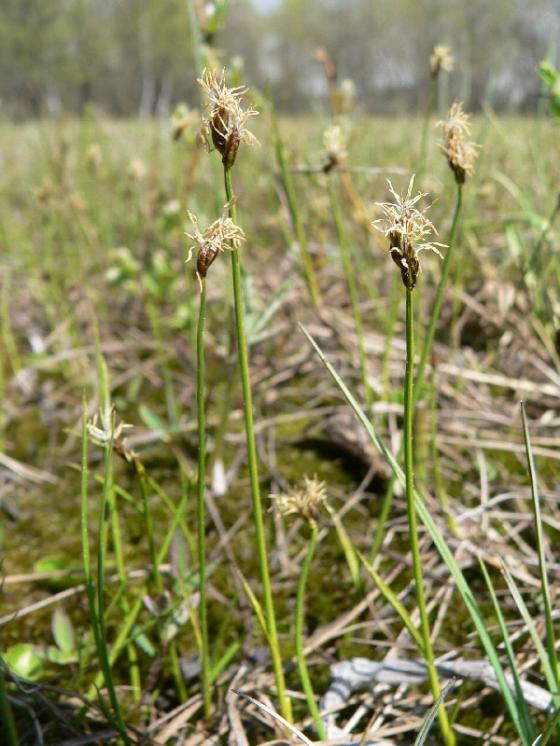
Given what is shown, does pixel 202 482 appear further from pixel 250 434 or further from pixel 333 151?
pixel 333 151

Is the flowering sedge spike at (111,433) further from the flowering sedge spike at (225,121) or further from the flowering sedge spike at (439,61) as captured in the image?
the flowering sedge spike at (439,61)

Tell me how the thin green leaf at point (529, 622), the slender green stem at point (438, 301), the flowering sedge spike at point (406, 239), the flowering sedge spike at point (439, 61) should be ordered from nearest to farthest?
the flowering sedge spike at point (406, 239) < the thin green leaf at point (529, 622) < the slender green stem at point (438, 301) < the flowering sedge spike at point (439, 61)

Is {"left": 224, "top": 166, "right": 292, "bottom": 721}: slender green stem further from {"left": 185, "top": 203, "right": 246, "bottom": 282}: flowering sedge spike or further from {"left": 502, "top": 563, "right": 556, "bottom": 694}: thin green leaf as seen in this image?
{"left": 502, "top": 563, "right": 556, "bottom": 694}: thin green leaf

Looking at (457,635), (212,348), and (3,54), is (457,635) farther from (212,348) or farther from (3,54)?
(3,54)

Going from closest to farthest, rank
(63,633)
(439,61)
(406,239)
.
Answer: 1. (406,239)
2. (63,633)
3. (439,61)

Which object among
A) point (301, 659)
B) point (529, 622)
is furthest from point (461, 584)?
point (301, 659)

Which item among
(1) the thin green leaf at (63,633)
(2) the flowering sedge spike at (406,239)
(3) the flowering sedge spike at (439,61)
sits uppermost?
(3) the flowering sedge spike at (439,61)

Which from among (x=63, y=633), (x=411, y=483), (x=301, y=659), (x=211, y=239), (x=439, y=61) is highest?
(x=439, y=61)

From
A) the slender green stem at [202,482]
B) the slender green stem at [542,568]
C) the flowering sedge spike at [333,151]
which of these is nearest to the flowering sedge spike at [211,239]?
the slender green stem at [202,482]

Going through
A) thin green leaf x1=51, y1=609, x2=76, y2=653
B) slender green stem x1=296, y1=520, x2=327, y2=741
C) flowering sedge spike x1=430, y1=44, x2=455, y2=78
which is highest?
flowering sedge spike x1=430, y1=44, x2=455, y2=78

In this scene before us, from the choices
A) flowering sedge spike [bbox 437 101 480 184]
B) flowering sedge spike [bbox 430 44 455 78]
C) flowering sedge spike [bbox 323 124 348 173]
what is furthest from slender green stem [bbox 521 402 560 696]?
flowering sedge spike [bbox 430 44 455 78]

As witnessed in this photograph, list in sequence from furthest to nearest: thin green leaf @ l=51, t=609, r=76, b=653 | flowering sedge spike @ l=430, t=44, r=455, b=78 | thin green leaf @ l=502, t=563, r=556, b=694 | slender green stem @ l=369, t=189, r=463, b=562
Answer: flowering sedge spike @ l=430, t=44, r=455, b=78 < thin green leaf @ l=51, t=609, r=76, b=653 < slender green stem @ l=369, t=189, r=463, b=562 < thin green leaf @ l=502, t=563, r=556, b=694
